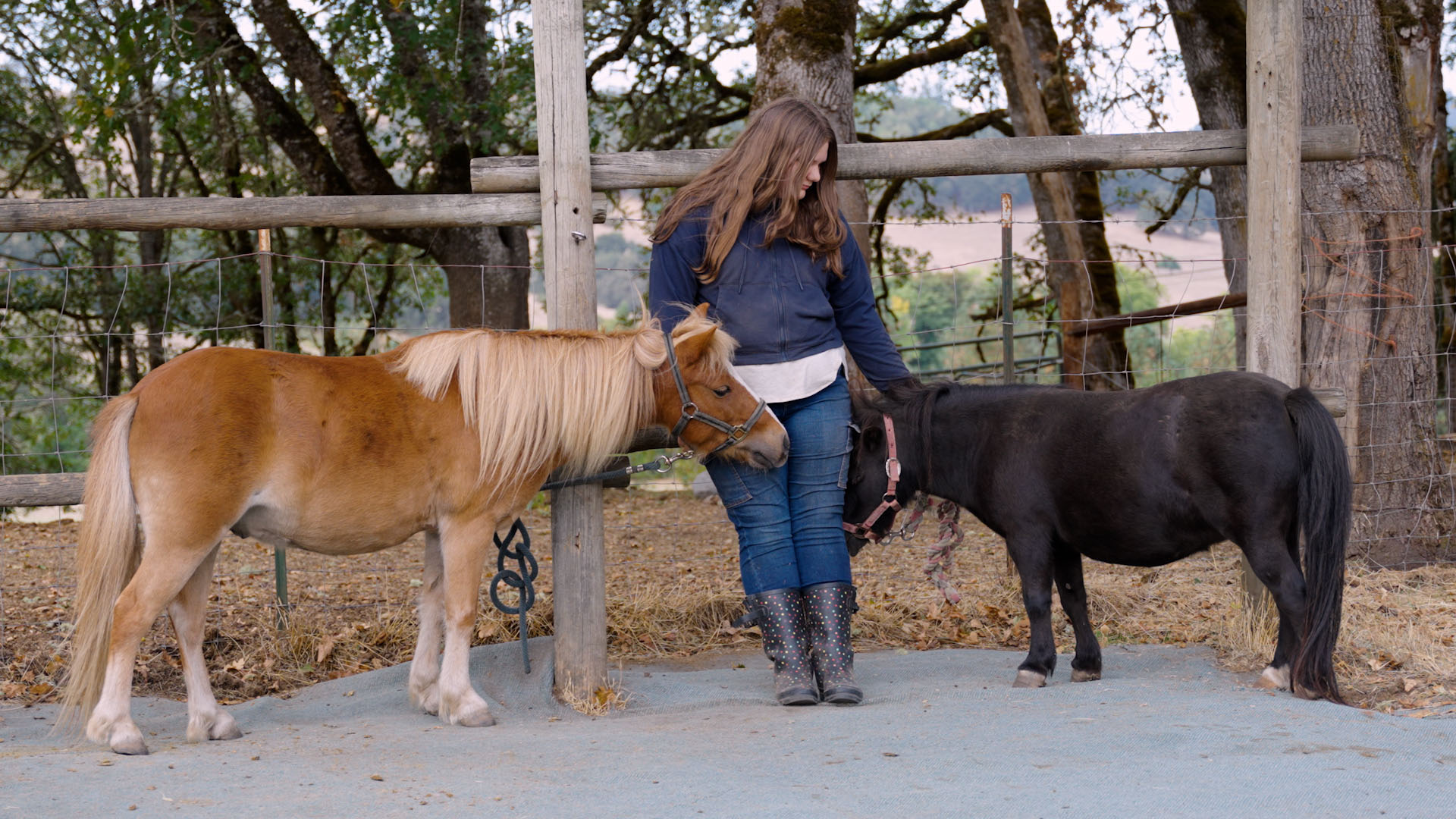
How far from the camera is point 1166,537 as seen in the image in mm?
3867

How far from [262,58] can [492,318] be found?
140 inches

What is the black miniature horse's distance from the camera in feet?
12.0

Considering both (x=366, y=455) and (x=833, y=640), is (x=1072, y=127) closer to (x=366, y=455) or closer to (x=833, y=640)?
(x=833, y=640)

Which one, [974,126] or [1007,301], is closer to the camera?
[1007,301]

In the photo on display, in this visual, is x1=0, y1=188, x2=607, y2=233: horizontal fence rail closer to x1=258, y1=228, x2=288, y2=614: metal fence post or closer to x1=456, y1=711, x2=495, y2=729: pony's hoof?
x1=258, y1=228, x2=288, y2=614: metal fence post

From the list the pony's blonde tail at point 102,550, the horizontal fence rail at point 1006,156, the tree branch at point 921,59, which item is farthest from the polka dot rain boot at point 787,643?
the tree branch at point 921,59

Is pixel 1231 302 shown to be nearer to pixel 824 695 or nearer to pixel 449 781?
pixel 824 695

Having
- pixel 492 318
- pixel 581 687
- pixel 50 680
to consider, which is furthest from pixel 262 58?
pixel 581 687

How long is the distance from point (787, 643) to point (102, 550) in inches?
88.5

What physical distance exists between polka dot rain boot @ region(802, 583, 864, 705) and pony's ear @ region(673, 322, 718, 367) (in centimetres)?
94

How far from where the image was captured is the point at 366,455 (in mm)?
3594

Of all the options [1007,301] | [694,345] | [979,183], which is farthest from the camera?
[979,183]

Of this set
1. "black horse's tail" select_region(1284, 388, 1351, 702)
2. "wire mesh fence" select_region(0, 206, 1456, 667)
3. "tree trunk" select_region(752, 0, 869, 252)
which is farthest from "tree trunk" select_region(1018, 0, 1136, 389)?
"black horse's tail" select_region(1284, 388, 1351, 702)

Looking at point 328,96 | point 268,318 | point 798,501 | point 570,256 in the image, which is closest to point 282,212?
point 268,318
